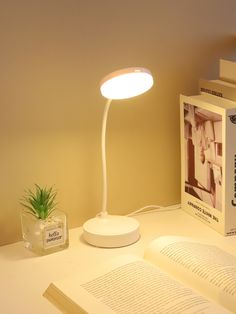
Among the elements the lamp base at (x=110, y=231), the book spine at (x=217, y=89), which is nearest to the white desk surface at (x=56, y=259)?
the lamp base at (x=110, y=231)

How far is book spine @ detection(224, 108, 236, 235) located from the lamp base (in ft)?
0.75

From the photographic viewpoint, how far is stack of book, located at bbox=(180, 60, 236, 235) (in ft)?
4.40

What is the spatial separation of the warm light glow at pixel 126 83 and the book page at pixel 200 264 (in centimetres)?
35

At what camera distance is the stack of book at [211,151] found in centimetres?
134

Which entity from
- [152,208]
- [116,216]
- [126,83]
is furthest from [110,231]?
[126,83]

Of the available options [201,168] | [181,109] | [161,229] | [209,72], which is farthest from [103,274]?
[209,72]

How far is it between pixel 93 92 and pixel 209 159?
339 mm

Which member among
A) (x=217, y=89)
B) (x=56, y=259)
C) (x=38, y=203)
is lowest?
(x=56, y=259)

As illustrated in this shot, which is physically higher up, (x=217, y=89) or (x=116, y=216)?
(x=217, y=89)

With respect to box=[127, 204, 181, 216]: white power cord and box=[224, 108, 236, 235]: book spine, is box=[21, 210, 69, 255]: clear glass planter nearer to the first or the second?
box=[127, 204, 181, 216]: white power cord

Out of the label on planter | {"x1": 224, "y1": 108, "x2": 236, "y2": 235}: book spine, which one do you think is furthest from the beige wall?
{"x1": 224, "y1": 108, "x2": 236, "y2": 235}: book spine

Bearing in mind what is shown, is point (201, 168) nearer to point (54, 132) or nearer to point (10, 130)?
point (54, 132)

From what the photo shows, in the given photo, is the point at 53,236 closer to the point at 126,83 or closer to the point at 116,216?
the point at 116,216

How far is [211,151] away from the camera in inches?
54.9
